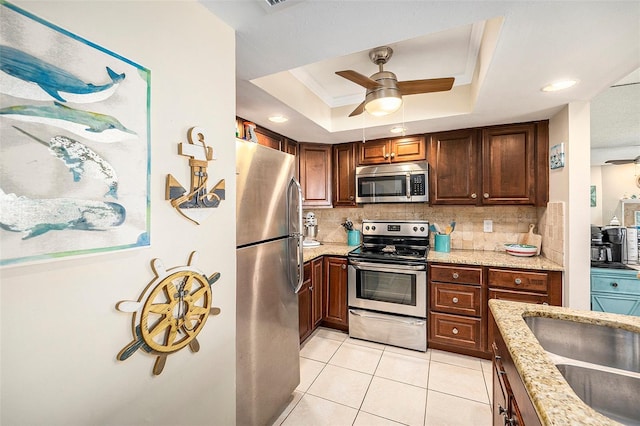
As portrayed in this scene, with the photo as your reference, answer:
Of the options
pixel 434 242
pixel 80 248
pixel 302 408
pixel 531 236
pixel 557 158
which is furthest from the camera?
pixel 434 242

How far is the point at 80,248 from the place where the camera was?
29.5 inches

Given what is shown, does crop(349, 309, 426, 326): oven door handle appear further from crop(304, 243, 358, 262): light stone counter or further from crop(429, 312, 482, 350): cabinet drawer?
crop(304, 243, 358, 262): light stone counter

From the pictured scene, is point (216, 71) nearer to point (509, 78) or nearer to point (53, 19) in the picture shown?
point (53, 19)

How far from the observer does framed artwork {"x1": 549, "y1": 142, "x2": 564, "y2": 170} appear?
223cm

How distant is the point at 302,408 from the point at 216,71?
216 centimetres

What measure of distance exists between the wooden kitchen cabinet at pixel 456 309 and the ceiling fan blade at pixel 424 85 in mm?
1586

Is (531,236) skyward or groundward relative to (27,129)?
groundward

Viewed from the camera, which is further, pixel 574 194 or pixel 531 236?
pixel 531 236

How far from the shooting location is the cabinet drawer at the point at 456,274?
2.48 metres

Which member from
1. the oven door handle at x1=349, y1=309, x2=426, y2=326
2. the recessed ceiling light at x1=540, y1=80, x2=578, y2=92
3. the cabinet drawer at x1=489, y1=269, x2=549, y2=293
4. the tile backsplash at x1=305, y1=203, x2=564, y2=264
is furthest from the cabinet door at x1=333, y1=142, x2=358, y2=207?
the recessed ceiling light at x1=540, y1=80, x2=578, y2=92

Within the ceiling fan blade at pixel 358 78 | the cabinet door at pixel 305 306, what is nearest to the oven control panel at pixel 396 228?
the cabinet door at pixel 305 306

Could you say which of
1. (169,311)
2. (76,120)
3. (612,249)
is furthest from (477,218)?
(76,120)

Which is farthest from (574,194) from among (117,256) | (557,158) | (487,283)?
(117,256)

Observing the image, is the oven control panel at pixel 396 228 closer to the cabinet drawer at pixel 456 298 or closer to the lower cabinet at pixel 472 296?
the lower cabinet at pixel 472 296
